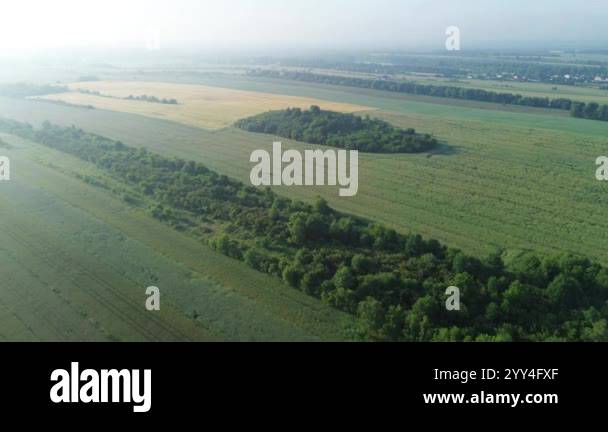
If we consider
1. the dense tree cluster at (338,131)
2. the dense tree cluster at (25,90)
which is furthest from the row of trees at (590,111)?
the dense tree cluster at (25,90)

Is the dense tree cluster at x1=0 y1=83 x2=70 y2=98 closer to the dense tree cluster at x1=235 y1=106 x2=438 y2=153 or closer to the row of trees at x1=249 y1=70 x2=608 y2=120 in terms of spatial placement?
the dense tree cluster at x1=235 y1=106 x2=438 y2=153

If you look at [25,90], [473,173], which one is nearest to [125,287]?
[473,173]

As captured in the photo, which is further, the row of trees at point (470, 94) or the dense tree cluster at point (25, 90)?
the dense tree cluster at point (25, 90)

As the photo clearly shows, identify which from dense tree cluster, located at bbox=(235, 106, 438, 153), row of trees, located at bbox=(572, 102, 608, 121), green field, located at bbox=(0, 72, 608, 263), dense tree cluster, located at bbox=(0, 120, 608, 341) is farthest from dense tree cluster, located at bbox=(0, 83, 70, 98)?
row of trees, located at bbox=(572, 102, 608, 121)

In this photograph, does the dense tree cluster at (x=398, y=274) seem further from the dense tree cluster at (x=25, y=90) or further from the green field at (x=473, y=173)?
the dense tree cluster at (x=25, y=90)

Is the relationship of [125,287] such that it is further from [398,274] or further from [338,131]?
[338,131]
